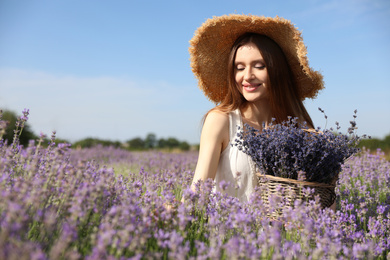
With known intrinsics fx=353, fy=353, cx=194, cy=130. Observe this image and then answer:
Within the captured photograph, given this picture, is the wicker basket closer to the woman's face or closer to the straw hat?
the woman's face

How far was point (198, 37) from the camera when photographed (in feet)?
11.5

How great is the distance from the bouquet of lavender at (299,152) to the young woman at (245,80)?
1.47 ft

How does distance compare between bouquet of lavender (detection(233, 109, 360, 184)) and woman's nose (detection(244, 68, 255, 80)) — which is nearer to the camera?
bouquet of lavender (detection(233, 109, 360, 184))

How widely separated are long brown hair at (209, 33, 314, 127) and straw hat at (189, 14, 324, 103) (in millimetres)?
77

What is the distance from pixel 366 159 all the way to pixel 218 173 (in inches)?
163

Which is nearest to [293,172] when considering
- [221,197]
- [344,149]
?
[344,149]

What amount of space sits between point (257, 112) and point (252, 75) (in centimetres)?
42

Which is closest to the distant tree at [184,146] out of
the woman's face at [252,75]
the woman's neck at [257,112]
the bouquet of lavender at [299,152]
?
the woman's neck at [257,112]

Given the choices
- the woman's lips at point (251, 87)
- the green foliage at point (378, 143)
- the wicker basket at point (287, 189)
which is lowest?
the wicker basket at point (287, 189)

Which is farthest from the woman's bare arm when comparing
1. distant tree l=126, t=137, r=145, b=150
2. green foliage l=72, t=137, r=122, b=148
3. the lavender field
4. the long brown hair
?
distant tree l=126, t=137, r=145, b=150

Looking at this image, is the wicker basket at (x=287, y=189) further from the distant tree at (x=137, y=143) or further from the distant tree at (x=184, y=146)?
the distant tree at (x=137, y=143)

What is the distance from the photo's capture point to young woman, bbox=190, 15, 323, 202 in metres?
A: 3.03

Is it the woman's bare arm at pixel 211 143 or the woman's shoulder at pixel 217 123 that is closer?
the woman's bare arm at pixel 211 143

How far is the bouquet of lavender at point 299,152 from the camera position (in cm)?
245
